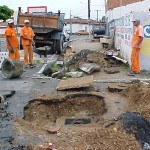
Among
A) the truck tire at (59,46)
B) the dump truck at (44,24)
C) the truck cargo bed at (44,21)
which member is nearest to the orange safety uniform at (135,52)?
the dump truck at (44,24)

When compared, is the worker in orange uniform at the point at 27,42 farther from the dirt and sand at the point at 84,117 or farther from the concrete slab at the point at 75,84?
the dirt and sand at the point at 84,117

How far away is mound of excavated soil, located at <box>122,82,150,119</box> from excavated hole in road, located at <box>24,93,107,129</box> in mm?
710

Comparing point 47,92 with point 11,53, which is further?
point 11,53

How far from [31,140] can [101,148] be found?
118cm

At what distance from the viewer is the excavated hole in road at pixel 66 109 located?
7.72 meters

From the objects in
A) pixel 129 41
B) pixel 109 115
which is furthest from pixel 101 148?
pixel 129 41

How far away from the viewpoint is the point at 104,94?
9031mm

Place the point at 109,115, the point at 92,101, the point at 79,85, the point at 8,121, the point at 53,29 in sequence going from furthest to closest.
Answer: the point at 53,29 < the point at 79,85 < the point at 92,101 < the point at 109,115 < the point at 8,121

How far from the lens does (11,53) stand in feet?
47.9

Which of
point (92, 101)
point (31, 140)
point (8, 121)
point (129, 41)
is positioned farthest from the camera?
point (129, 41)

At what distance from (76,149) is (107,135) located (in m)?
0.69

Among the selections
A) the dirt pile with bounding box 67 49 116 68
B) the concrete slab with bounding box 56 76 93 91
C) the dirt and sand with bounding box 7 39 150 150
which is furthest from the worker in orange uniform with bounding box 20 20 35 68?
the dirt and sand with bounding box 7 39 150 150

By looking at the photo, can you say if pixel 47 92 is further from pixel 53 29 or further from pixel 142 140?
pixel 53 29

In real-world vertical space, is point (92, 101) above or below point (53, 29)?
below
